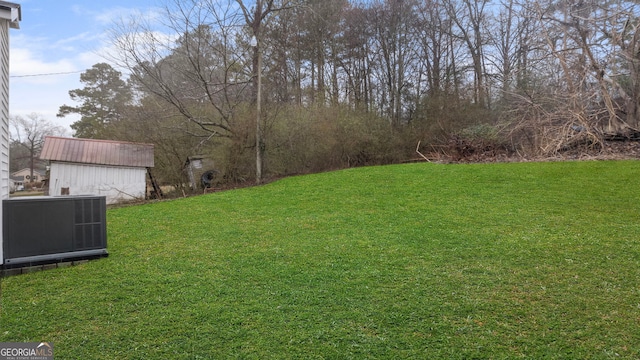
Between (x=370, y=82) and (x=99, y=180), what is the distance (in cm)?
1229

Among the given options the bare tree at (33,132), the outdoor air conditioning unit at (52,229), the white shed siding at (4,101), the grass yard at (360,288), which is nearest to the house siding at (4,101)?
the white shed siding at (4,101)

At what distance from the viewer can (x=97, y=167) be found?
418 inches

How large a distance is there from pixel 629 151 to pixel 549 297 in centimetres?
930

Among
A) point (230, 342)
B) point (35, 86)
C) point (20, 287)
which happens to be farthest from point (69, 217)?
point (35, 86)

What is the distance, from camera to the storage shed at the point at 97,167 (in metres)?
10.4

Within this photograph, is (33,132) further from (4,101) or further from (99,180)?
(4,101)

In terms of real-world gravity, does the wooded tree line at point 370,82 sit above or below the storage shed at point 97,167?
above

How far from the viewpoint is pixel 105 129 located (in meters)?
13.6

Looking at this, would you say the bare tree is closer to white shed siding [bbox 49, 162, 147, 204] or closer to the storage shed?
the storage shed

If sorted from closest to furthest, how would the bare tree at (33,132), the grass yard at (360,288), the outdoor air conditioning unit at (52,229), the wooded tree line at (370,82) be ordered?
the grass yard at (360,288), the outdoor air conditioning unit at (52,229), the wooded tree line at (370,82), the bare tree at (33,132)

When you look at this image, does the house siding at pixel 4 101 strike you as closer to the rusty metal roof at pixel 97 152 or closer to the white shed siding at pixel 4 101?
the white shed siding at pixel 4 101

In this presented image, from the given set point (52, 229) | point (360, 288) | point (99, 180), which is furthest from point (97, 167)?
point (360, 288)

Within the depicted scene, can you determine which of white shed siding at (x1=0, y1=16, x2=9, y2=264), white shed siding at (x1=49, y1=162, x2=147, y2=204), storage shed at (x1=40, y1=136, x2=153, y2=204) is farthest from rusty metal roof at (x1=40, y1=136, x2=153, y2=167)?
white shed siding at (x1=0, y1=16, x2=9, y2=264)

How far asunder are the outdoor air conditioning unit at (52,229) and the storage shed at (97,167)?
25.9 feet
